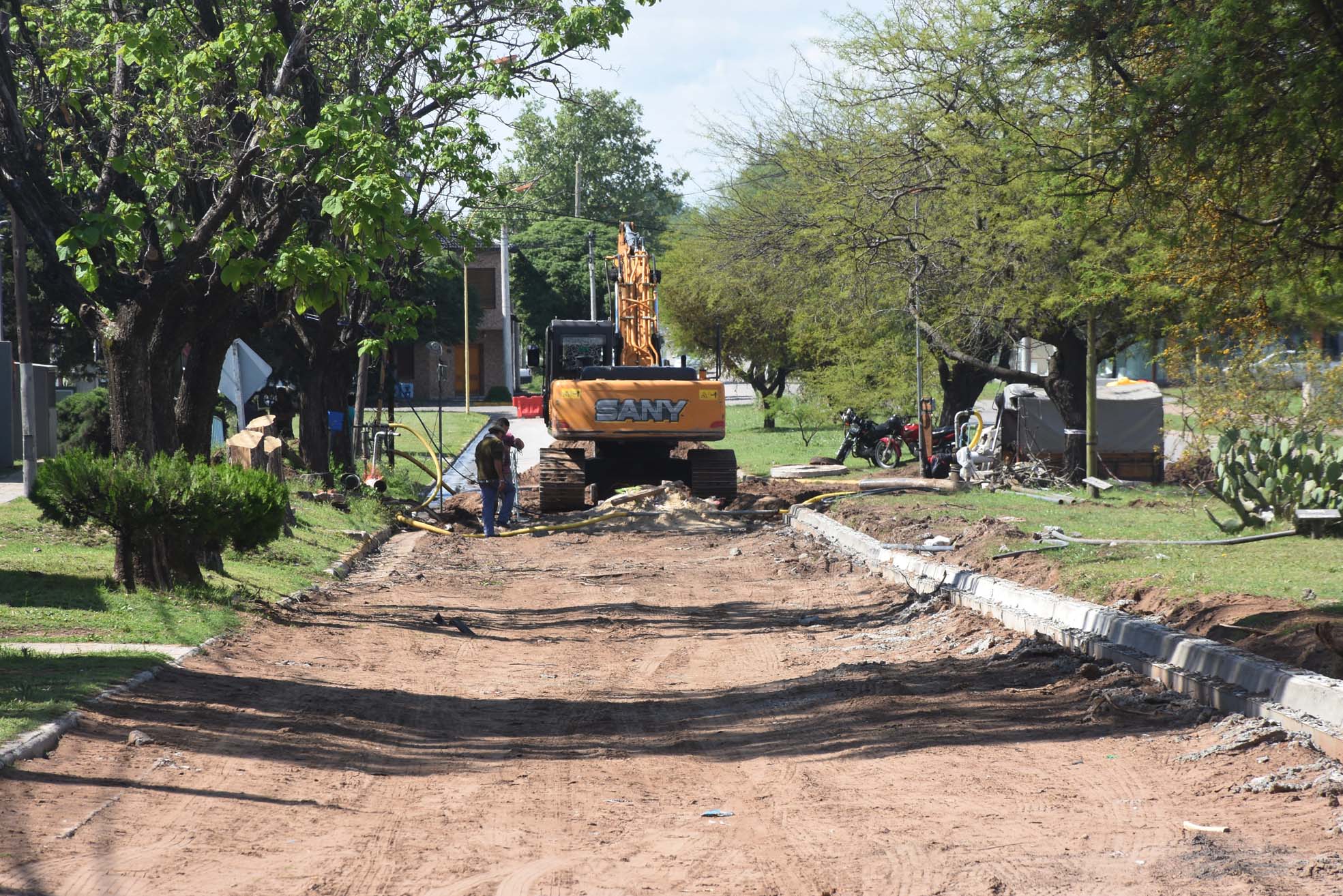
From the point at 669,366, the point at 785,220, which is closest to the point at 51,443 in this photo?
the point at 669,366

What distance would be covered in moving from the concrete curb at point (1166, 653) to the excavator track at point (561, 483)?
34.3 feet

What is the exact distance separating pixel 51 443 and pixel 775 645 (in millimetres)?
20681

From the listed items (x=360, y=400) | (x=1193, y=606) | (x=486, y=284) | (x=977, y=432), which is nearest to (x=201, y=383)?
(x=1193, y=606)

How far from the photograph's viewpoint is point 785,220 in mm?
28031

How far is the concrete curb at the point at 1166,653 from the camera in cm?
706

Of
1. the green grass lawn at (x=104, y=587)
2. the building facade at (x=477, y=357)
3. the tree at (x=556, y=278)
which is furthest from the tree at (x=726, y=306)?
the building facade at (x=477, y=357)

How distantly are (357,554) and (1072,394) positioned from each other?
13579 millimetres

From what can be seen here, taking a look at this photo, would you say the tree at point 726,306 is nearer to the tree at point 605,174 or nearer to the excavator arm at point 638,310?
the excavator arm at point 638,310

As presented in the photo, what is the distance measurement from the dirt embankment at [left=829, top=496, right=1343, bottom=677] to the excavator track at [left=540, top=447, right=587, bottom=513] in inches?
303

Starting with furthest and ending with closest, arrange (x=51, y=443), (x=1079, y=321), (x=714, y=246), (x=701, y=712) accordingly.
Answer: (x=714, y=246) < (x=51, y=443) < (x=1079, y=321) < (x=701, y=712)

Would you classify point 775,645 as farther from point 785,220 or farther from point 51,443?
point 51,443

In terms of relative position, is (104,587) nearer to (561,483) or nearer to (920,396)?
(561,483)

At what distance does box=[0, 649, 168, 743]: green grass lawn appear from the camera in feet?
24.5

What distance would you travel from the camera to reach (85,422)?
2600 centimetres
